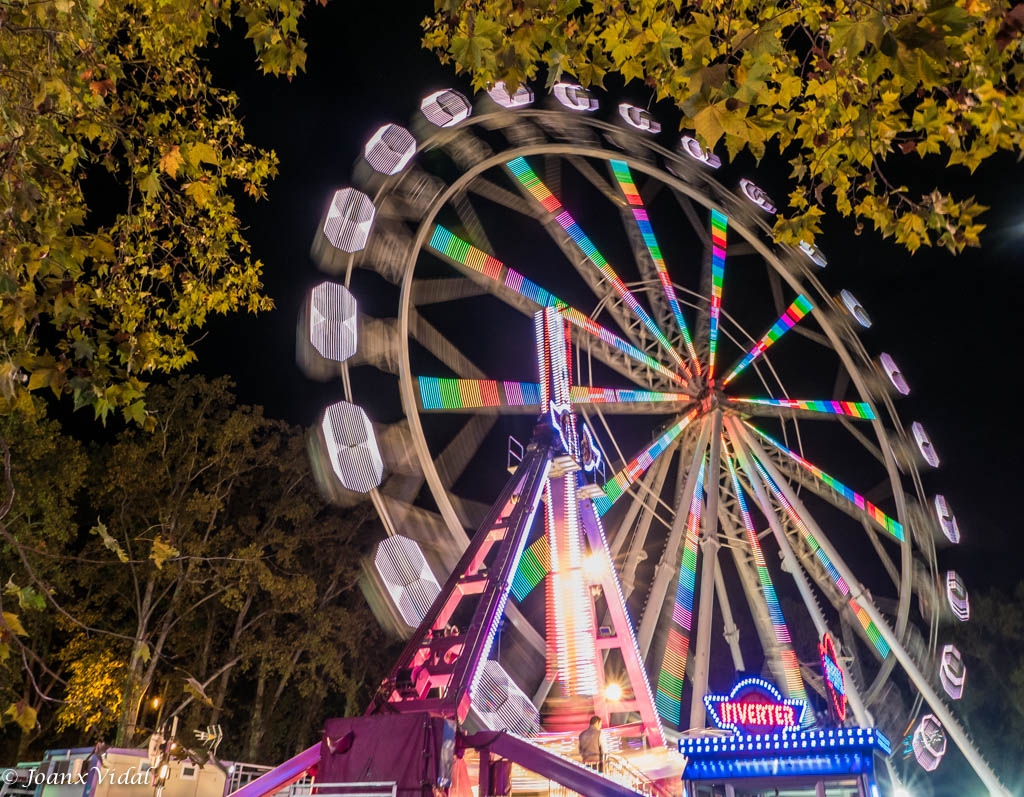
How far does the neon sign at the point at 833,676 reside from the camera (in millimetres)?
11586

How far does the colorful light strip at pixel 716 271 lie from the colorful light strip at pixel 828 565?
2208 millimetres

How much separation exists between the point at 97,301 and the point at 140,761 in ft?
29.8

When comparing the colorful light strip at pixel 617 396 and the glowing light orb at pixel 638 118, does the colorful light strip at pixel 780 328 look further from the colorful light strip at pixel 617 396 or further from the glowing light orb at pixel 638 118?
the glowing light orb at pixel 638 118

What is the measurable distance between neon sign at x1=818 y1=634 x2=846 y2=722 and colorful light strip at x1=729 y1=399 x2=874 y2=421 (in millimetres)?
4391

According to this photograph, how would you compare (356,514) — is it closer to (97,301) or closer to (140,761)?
(140,761)

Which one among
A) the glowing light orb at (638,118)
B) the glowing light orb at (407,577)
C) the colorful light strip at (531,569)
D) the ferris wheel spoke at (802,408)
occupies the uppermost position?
the glowing light orb at (638,118)

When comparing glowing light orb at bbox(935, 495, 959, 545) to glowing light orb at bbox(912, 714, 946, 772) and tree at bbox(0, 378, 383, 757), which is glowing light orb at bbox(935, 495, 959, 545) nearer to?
glowing light orb at bbox(912, 714, 946, 772)

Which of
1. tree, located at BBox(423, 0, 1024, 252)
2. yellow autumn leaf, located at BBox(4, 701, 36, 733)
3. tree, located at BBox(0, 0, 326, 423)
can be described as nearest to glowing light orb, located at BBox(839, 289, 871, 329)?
tree, located at BBox(423, 0, 1024, 252)

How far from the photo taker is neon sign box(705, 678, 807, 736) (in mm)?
10430

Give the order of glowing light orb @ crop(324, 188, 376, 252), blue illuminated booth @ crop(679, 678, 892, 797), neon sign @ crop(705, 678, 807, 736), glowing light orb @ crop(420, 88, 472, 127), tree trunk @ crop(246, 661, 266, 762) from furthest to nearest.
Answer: tree trunk @ crop(246, 661, 266, 762), glowing light orb @ crop(420, 88, 472, 127), glowing light orb @ crop(324, 188, 376, 252), neon sign @ crop(705, 678, 807, 736), blue illuminated booth @ crop(679, 678, 892, 797)

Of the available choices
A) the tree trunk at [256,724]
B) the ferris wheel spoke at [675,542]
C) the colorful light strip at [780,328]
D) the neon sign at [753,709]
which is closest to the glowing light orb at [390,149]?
the ferris wheel spoke at [675,542]

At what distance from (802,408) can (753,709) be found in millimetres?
6442

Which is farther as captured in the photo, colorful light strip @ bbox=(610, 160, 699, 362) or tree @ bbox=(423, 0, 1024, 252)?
colorful light strip @ bbox=(610, 160, 699, 362)

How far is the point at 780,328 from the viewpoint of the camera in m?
15.8
